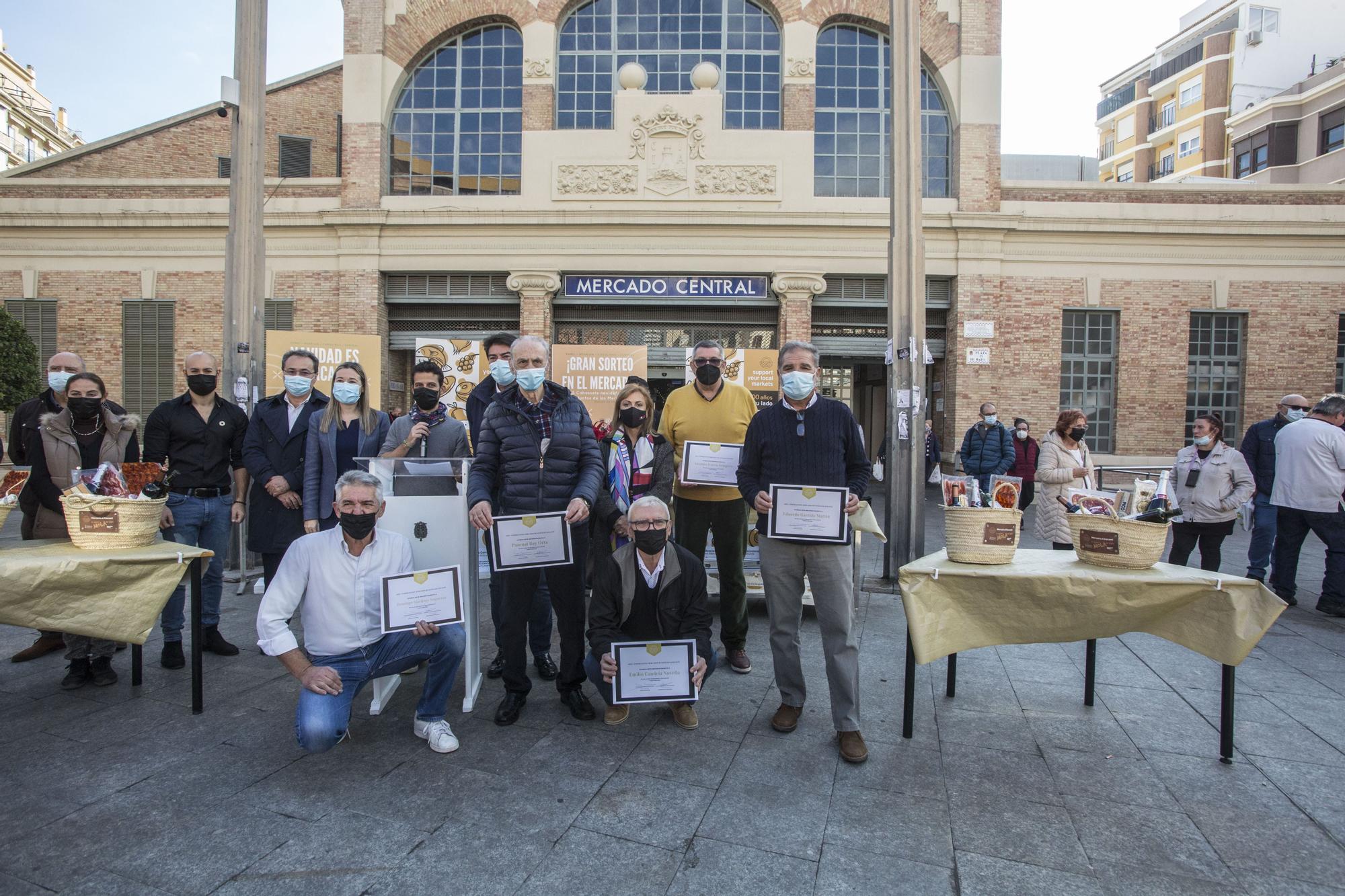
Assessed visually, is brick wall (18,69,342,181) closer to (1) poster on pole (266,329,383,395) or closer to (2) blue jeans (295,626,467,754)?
(1) poster on pole (266,329,383,395)

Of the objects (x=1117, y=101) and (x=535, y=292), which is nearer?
(x=535, y=292)

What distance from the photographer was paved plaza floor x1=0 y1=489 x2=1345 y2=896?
8.84 ft

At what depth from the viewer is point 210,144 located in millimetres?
16453

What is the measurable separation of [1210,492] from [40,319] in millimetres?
20675

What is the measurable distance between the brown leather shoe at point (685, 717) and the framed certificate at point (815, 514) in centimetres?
112

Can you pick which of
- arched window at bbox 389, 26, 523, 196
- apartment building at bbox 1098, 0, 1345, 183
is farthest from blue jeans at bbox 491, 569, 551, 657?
apartment building at bbox 1098, 0, 1345, 183

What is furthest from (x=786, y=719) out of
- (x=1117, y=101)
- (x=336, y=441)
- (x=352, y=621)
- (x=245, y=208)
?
(x=1117, y=101)

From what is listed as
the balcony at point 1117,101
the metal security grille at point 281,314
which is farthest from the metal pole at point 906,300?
the balcony at point 1117,101

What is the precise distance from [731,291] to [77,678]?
12.6 metres

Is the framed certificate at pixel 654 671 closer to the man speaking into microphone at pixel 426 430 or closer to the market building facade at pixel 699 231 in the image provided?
the man speaking into microphone at pixel 426 430

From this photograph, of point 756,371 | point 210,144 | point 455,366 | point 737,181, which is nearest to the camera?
point 756,371

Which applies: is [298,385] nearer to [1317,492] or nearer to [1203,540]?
[1203,540]

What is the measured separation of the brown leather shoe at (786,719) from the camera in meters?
3.93

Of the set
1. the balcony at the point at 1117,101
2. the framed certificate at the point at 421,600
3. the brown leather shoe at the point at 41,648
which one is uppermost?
the balcony at the point at 1117,101
